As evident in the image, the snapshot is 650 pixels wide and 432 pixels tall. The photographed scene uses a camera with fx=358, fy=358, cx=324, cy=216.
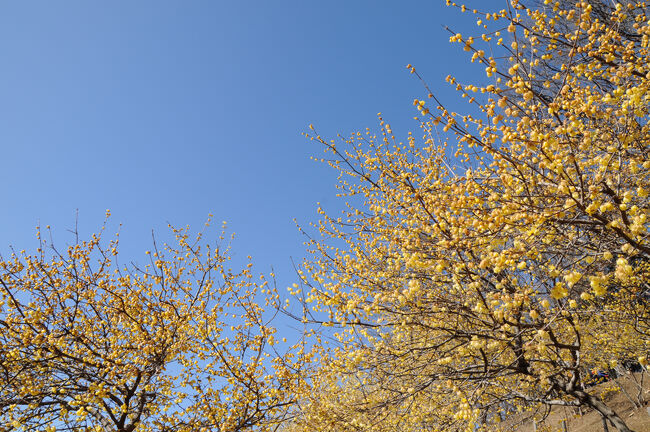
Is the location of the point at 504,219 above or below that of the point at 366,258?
below

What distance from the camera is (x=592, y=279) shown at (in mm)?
2438

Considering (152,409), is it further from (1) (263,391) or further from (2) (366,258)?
(2) (366,258)

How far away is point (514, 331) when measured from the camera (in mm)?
5176

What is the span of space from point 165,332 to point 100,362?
109 centimetres

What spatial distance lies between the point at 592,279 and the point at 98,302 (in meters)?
8.06

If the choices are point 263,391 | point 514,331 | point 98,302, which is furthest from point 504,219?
point 98,302

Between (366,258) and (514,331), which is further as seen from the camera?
(366,258)

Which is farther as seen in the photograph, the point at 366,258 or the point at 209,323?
the point at 209,323

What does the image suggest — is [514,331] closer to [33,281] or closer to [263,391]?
[263,391]

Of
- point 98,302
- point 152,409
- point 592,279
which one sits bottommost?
point 592,279

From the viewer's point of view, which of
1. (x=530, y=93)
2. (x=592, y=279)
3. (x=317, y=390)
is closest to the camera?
(x=592, y=279)

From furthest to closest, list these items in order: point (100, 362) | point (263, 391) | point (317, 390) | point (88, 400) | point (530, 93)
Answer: point (317, 390) < point (263, 391) < point (100, 362) < point (88, 400) < point (530, 93)

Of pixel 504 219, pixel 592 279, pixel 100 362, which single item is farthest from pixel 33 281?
pixel 592 279

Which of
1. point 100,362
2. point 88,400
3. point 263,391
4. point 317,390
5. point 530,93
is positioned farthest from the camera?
point 317,390
